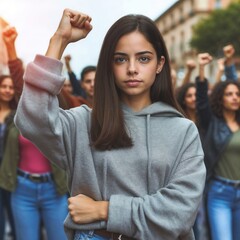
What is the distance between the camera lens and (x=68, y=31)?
2037 mm

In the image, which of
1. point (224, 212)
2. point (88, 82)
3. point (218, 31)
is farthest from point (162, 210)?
point (218, 31)

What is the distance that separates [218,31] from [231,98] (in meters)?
33.5

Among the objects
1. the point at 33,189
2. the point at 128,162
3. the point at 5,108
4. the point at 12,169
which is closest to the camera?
the point at 128,162

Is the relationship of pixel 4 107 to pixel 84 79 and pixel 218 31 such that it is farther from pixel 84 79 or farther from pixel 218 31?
pixel 218 31

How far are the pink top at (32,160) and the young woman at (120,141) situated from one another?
82.7 inches

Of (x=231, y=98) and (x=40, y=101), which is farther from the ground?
(x=40, y=101)

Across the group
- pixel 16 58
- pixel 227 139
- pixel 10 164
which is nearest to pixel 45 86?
pixel 16 58

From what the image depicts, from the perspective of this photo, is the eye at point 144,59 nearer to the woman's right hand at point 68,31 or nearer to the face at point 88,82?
the woman's right hand at point 68,31

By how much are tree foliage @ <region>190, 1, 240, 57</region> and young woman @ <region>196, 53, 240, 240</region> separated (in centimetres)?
3256

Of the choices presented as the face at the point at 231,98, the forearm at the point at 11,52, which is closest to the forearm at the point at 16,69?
the forearm at the point at 11,52

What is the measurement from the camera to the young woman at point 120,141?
1.99 meters

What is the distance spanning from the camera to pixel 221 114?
4.82 metres

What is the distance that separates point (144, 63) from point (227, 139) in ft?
8.22

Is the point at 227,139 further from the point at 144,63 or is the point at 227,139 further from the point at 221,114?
the point at 144,63
